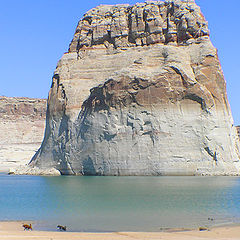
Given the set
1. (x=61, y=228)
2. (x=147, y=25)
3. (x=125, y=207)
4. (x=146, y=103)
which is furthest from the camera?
(x=147, y=25)

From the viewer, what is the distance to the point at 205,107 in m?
39.1

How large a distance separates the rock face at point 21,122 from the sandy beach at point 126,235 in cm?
7202

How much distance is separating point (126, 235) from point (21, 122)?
9280 cm

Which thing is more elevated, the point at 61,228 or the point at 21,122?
the point at 21,122

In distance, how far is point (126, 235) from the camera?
515 inches

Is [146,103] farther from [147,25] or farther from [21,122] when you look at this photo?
[21,122]

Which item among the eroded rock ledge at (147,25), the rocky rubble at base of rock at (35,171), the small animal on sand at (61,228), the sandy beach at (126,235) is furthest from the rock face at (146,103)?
the sandy beach at (126,235)

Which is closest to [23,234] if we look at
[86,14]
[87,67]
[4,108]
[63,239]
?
[63,239]

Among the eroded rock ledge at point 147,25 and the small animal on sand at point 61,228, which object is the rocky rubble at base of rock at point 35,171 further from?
the small animal on sand at point 61,228

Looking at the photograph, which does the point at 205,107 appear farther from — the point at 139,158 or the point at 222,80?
the point at 139,158

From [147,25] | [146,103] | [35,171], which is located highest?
[147,25]

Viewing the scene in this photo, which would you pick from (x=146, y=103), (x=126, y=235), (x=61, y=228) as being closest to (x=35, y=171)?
(x=146, y=103)

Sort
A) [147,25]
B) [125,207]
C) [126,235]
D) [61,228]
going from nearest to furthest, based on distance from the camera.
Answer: [126,235] < [61,228] < [125,207] < [147,25]

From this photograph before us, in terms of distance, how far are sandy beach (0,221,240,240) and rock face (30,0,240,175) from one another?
79.8 feet
